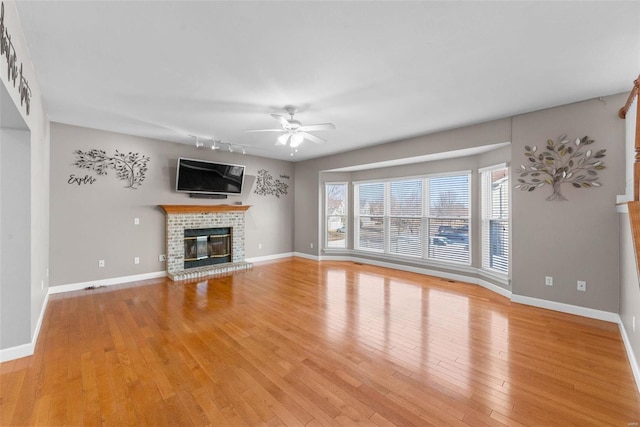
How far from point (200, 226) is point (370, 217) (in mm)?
4011

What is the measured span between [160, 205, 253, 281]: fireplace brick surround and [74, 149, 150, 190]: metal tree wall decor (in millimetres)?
719

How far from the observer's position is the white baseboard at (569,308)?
3287mm

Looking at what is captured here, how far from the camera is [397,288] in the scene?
4.62 m

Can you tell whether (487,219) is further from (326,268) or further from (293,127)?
(293,127)

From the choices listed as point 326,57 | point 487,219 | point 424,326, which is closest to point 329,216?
point 487,219

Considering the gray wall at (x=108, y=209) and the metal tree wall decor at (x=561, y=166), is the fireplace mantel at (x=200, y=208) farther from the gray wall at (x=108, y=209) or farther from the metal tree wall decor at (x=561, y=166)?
the metal tree wall decor at (x=561, y=166)

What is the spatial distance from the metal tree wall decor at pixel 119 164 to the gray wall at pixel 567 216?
19.1ft

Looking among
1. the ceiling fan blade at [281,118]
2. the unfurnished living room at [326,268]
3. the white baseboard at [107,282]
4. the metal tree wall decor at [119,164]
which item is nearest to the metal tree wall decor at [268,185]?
the unfurnished living room at [326,268]

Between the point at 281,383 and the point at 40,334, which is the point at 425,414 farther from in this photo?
the point at 40,334

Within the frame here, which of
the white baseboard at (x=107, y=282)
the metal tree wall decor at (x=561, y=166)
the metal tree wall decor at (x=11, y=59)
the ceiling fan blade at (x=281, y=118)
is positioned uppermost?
the ceiling fan blade at (x=281, y=118)

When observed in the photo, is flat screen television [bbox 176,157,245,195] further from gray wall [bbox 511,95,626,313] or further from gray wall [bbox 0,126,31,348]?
gray wall [bbox 511,95,626,313]

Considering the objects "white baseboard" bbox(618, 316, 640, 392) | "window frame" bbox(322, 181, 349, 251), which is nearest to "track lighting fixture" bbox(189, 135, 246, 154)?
"window frame" bbox(322, 181, 349, 251)

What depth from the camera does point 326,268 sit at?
6.20m

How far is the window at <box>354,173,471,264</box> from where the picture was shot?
207 inches
